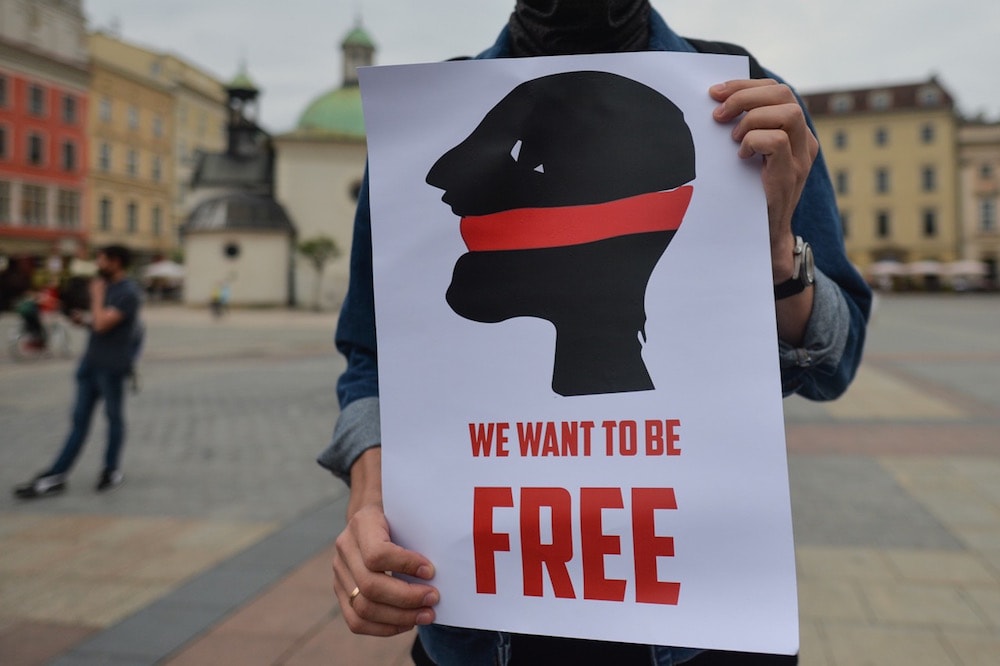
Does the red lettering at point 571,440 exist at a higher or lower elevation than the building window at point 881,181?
lower

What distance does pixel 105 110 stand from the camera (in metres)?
47.2

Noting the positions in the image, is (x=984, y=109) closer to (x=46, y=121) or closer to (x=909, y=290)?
(x=909, y=290)

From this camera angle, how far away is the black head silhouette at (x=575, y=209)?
873mm

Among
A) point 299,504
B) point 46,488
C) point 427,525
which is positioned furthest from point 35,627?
point 427,525

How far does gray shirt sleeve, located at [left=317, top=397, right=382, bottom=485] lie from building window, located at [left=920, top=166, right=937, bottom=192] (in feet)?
208

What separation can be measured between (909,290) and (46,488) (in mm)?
58783

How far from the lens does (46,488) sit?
5.43 metres

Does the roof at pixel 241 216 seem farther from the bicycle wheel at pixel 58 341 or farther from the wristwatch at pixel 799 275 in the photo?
the wristwatch at pixel 799 275

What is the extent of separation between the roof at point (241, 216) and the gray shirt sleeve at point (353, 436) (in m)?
41.2

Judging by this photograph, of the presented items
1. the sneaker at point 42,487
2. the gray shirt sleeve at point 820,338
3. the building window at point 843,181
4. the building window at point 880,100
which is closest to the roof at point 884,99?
the building window at point 880,100

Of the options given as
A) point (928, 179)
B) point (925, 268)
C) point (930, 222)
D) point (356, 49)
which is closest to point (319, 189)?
point (356, 49)

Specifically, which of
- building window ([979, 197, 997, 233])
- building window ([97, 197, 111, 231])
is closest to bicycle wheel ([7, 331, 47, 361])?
building window ([97, 197, 111, 231])

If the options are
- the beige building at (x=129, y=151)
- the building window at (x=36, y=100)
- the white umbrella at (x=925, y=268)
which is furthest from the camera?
the white umbrella at (x=925, y=268)

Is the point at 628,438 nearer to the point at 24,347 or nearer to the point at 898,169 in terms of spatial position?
the point at 24,347
